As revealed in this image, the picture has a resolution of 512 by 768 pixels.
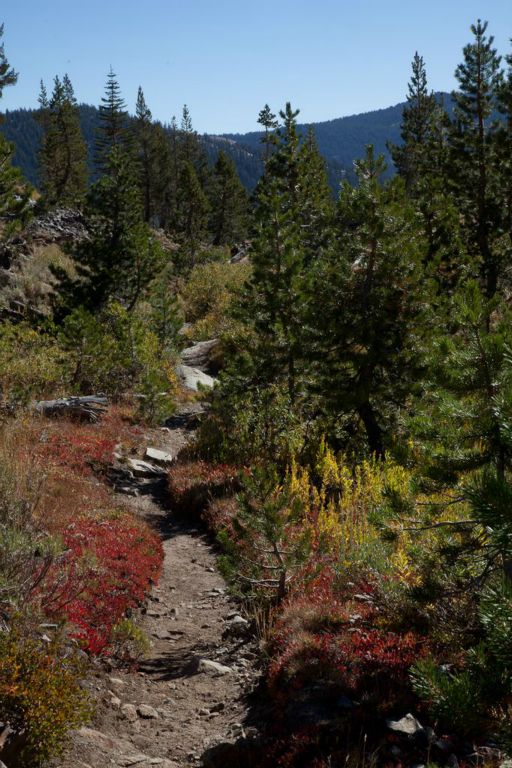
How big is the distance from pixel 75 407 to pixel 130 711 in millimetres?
10659

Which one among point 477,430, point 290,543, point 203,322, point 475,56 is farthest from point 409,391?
point 203,322

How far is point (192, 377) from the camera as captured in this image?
76.2 ft

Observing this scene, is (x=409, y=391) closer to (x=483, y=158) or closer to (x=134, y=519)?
(x=134, y=519)

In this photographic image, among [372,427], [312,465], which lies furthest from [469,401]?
[312,465]

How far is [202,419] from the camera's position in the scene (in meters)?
17.1

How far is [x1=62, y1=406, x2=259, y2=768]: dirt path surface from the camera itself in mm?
4691

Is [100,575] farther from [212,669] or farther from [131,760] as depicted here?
[131,760]

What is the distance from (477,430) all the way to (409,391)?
24.7 feet

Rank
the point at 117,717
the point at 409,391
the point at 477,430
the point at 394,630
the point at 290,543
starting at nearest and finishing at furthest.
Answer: the point at 477,430
the point at 117,717
the point at 394,630
the point at 290,543
the point at 409,391

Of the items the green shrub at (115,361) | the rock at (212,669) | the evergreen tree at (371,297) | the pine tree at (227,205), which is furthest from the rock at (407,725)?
the pine tree at (227,205)

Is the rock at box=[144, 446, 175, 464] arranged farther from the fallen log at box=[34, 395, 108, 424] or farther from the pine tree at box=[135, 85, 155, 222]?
the pine tree at box=[135, 85, 155, 222]

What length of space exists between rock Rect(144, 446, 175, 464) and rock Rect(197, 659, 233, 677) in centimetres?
838

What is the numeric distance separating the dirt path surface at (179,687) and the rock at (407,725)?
1.28 m

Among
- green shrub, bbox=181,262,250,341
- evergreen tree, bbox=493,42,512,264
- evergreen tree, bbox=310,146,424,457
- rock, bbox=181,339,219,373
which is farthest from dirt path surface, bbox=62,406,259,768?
green shrub, bbox=181,262,250,341
